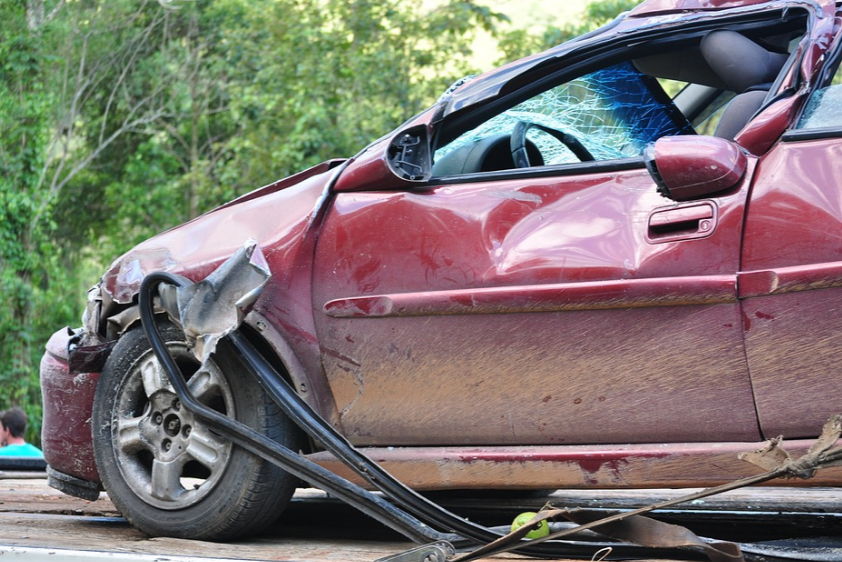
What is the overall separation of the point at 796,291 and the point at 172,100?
58.0ft

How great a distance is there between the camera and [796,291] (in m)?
2.46

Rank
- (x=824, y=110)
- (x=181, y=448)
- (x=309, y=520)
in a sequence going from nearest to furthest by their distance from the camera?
1. (x=824, y=110)
2. (x=181, y=448)
3. (x=309, y=520)

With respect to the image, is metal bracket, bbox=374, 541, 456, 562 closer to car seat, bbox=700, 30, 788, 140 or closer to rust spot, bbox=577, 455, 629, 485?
rust spot, bbox=577, 455, 629, 485

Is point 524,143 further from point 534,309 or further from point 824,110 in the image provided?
point 824,110

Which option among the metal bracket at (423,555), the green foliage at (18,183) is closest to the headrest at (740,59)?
the metal bracket at (423,555)

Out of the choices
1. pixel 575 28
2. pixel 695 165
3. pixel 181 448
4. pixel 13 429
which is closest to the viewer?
pixel 695 165

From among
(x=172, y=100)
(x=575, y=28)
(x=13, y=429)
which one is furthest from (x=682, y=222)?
(x=172, y=100)

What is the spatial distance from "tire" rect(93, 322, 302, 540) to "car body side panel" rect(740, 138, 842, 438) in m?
1.44

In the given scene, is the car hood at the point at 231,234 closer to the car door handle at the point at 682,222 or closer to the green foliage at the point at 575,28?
the car door handle at the point at 682,222

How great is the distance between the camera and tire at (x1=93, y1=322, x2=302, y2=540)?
3.06 m

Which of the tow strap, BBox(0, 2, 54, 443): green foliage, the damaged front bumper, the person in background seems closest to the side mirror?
the tow strap

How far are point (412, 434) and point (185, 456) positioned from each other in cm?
76

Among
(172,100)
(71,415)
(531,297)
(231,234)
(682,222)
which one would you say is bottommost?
(71,415)

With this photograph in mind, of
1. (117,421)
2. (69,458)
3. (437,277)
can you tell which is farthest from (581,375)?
(69,458)
